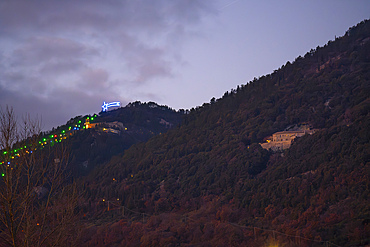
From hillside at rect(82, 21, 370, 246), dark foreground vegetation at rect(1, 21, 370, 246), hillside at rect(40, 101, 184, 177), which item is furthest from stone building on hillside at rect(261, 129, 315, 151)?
hillside at rect(40, 101, 184, 177)

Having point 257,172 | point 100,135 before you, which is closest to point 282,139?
point 257,172

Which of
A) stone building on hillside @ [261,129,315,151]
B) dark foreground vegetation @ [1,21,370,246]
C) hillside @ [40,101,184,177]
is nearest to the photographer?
dark foreground vegetation @ [1,21,370,246]

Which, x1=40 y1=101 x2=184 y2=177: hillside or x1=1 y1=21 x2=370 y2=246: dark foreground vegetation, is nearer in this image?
x1=1 y1=21 x2=370 y2=246: dark foreground vegetation

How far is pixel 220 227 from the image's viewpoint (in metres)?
68.7

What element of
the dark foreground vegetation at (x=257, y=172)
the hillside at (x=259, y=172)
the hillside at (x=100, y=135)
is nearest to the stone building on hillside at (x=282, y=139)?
the dark foreground vegetation at (x=257, y=172)

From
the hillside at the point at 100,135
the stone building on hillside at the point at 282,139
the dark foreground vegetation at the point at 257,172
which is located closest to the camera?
the dark foreground vegetation at the point at 257,172

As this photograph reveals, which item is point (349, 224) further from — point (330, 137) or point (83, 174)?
point (83, 174)

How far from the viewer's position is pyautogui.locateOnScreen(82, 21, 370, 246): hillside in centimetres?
6266

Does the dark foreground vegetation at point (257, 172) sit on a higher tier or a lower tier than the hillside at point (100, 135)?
lower

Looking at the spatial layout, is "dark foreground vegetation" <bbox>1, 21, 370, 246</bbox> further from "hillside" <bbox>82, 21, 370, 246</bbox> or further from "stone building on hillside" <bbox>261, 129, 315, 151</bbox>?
"stone building on hillside" <bbox>261, 129, 315, 151</bbox>

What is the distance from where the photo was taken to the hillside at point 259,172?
62656 mm

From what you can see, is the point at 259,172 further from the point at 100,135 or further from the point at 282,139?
the point at 100,135

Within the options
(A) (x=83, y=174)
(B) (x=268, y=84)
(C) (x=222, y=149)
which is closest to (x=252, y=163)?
(C) (x=222, y=149)

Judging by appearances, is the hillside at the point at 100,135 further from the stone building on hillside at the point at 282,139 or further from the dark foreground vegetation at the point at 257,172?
the stone building on hillside at the point at 282,139
